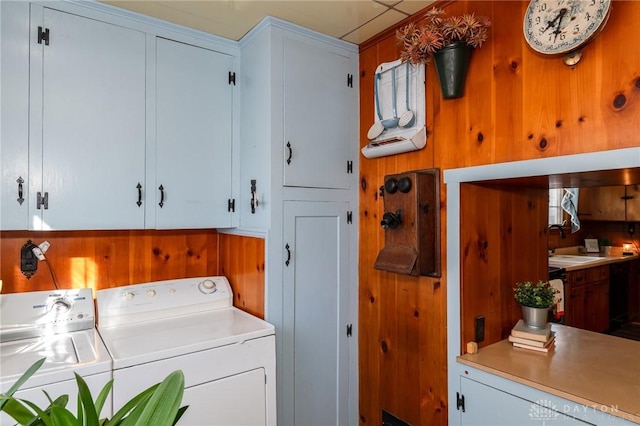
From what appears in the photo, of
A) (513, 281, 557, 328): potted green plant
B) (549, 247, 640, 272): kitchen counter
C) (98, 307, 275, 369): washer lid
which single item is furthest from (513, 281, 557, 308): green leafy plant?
(549, 247, 640, 272): kitchen counter

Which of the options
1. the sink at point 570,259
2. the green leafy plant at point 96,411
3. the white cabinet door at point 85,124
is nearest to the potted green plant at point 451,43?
the white cabinet door at point 85,124

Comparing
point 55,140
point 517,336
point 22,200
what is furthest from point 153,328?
point 517,336

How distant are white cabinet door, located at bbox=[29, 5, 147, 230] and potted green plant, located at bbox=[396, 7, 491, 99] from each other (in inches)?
54.3

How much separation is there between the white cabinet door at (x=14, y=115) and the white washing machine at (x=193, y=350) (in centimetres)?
56

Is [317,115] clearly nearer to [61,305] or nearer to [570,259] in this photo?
[61,305]

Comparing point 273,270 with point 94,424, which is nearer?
point 94,424

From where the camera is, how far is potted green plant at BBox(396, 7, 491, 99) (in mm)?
1556

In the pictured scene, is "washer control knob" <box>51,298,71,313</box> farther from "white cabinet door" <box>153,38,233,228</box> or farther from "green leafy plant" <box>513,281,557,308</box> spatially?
"green leafy plant" <box>513,281,557,308</box>

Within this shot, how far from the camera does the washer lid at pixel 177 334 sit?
151 cm

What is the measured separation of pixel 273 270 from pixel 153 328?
64 centimetres

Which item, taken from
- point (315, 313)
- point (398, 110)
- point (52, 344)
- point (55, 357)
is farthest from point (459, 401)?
point (52, 344)

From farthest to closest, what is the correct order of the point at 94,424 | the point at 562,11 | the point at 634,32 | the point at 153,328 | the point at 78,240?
the point at 78,240
the point at 153,328
the point at 562,11
the point at 634,32
the point at 94,424

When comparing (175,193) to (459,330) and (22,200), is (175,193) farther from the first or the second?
(459,330)

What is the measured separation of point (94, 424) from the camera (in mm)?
778
